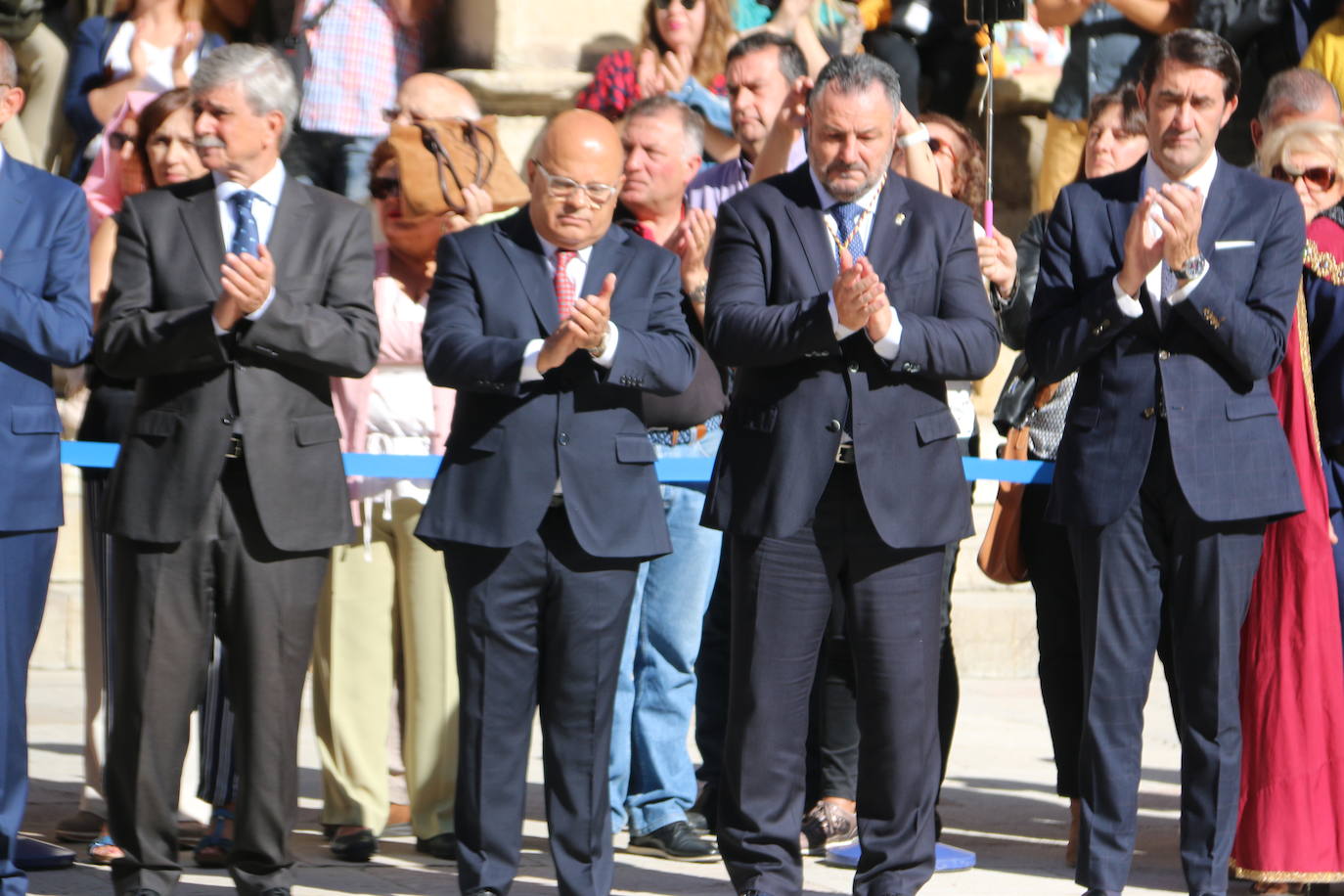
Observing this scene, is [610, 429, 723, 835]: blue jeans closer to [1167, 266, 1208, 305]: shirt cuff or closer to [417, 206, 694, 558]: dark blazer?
[417, 206, 694, 558]: dark blazer

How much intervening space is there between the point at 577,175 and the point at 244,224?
0.84 m

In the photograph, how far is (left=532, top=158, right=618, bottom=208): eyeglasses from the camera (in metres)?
5.45

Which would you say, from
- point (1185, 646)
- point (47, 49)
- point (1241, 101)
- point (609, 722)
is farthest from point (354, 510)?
point (1241, 101)

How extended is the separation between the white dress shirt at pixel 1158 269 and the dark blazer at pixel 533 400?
109 centimetres

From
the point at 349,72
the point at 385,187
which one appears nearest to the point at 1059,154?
the point at 349,72

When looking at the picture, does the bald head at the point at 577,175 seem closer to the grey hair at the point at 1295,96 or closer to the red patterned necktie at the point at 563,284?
the red patterned necktie at the point at 563,284

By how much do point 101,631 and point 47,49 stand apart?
13.2 ft

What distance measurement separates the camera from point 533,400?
545 centimetres

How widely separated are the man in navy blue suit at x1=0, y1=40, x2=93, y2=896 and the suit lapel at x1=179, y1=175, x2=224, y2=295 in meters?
0.28

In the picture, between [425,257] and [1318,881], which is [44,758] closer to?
[425,257]

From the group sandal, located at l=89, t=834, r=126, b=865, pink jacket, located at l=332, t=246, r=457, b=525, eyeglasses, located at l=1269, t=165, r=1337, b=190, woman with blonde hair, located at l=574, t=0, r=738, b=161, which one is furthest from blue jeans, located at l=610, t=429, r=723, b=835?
woman with blonde hair, located at l=574, t=0, r=738, b=161

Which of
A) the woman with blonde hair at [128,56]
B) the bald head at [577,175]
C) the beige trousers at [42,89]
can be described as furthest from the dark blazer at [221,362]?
the beige trousers at [42,89]

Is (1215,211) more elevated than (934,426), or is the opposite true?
→ (1215,211)

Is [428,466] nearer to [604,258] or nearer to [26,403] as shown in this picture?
[604,258]
